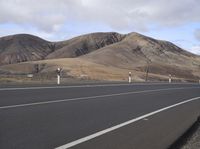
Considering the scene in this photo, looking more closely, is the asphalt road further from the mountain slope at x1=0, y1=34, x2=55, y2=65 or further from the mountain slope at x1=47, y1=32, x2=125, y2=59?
the mountain slope at x1=47, y1=32, x2=125, y2=59

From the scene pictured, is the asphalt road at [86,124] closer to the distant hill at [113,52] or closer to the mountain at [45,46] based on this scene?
the distant hill at [113,52]

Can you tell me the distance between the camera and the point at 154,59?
425 ft

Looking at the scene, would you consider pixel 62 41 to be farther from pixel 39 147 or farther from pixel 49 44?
pixel 39 147

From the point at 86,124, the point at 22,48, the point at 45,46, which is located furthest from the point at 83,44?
the point at 86,124

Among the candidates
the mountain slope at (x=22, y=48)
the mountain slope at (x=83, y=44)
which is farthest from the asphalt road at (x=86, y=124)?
the mountain slope at (x=83, y=44)

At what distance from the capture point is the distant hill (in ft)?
376

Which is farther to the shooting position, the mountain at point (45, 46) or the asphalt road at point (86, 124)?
the mountain at point (45, 46)

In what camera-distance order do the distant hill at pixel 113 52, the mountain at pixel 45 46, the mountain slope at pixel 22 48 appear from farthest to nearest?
the mountain at pixel 45 46, the mountain slope at pixel 22 48, the distant hill at pixel 113 52

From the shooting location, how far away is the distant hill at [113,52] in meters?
115

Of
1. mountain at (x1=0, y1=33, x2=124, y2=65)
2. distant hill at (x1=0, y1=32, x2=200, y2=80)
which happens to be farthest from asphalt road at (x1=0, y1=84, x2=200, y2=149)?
mountain at (x1=0, y1=33, x2=124, y2=65)

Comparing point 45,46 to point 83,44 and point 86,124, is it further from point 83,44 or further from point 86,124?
point 86,124

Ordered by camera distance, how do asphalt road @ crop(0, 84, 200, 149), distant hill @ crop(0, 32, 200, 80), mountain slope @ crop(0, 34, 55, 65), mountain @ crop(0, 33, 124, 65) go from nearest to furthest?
asphalt road @ crop(0, 84, 200, 149), distant hill @ crop(0, 32, 200, 80), mountain slope @ crop(0, 34, 55, 65), mountain @ crop(0, 33, 124, 65)

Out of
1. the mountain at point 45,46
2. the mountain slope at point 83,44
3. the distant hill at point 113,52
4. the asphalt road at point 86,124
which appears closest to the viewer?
the asphalt road at point 86,124

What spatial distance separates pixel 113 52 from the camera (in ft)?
397
